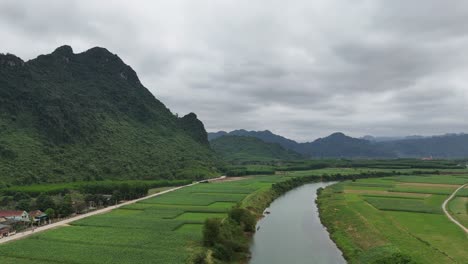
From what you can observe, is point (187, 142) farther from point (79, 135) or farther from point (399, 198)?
point (399, 198)

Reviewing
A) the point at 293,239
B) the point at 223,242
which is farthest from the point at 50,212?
the point at 293,239

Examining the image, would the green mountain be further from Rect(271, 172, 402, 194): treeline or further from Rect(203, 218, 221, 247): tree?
Rect(203, 218, 221, 247): tree

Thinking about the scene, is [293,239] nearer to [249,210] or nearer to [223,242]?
[223,242]

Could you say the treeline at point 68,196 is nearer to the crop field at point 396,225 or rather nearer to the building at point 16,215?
the building at point 16,215

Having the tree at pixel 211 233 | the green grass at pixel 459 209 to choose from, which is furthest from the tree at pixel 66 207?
the green grass at pixel 459 209

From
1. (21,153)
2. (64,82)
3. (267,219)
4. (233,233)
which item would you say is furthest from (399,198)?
(64,82)
